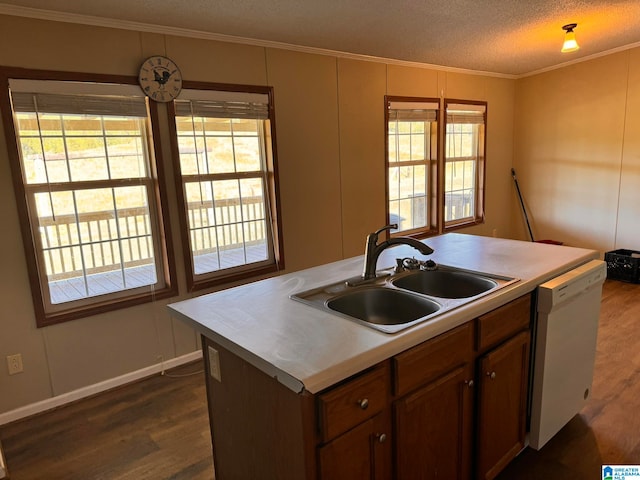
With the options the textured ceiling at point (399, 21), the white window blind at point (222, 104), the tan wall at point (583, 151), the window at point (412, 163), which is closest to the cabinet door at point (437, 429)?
the textured ceiling at point (399, 21)

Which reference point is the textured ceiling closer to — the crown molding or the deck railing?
the crown molding

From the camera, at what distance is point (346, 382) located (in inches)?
48.4

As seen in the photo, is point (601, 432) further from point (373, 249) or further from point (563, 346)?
point (373, 249)

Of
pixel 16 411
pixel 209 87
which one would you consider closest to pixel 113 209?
pixel 209 87

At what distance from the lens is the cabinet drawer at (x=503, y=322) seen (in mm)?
1666

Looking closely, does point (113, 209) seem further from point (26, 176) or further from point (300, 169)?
point (300, 169)

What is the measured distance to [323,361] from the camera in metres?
1.20

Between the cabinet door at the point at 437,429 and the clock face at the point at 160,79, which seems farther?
the clock face at the point at 160,79

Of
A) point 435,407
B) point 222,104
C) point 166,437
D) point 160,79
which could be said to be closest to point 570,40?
point 222,104

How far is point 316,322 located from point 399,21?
2.47 m

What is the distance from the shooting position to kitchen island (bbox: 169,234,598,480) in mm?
1208

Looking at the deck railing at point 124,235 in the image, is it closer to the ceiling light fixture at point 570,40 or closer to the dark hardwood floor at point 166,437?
the dark hardwood floor at point 166,437

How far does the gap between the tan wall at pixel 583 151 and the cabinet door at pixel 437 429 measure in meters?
4.26

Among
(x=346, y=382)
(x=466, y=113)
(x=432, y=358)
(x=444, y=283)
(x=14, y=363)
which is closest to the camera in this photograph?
(x=346, y=382)
